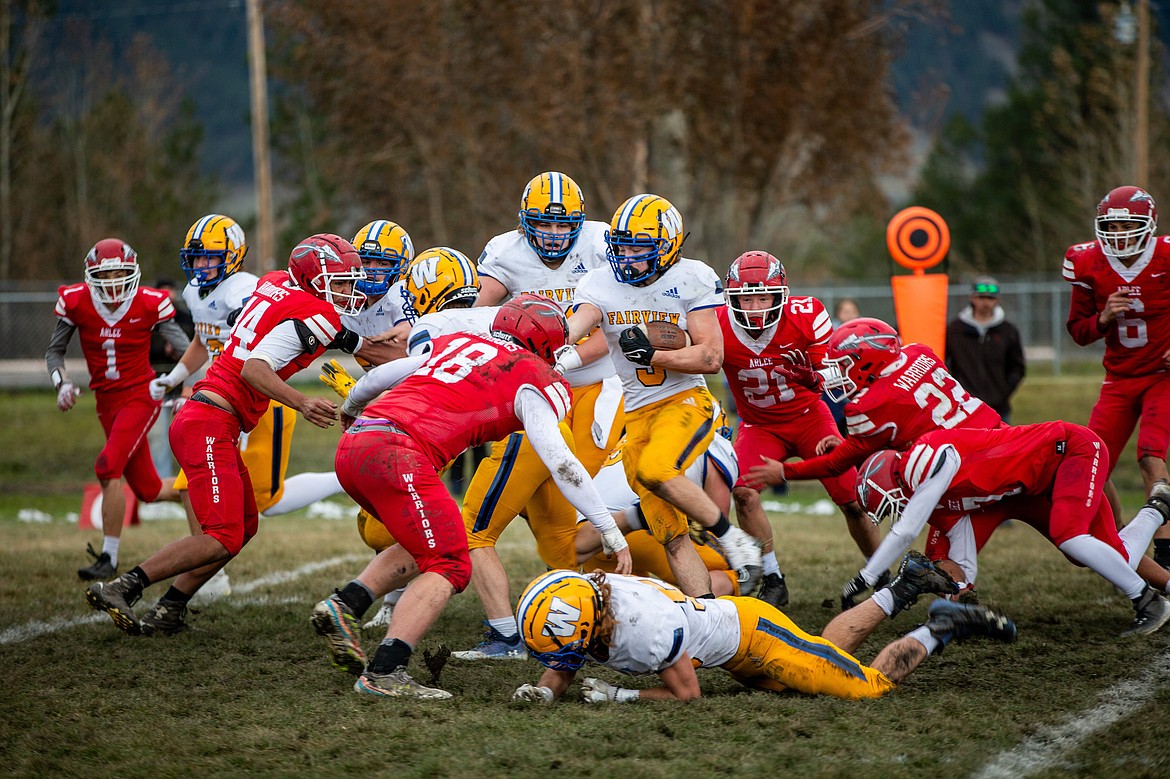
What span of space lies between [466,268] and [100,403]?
131 inches

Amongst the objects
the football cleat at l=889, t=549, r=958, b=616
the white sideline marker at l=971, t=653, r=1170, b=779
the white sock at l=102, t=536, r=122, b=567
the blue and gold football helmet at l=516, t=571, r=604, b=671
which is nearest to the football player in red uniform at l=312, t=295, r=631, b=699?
the blue and gold football helmet at l=516, t=571, r=604, b=671

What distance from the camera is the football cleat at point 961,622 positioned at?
15.6 ft

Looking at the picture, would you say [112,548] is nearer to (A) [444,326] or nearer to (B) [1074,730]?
(A) [444,326]

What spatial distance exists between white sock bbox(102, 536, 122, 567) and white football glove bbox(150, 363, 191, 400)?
103 cm

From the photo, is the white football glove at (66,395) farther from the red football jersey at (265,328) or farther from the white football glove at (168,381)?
the red football jersey at (265,328)

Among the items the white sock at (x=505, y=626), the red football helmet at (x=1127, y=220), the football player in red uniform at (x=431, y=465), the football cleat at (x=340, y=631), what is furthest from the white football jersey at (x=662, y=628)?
the red football helmet at (x=1127, y=220)

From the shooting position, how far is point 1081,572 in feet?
24.9

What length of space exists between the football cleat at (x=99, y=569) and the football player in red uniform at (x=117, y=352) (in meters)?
0.31

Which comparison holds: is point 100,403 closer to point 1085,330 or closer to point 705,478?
point 705,478

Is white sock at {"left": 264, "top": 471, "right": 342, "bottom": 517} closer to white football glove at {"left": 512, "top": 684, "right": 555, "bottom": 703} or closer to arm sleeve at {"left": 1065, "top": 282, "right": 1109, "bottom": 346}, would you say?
white football glove at {"left": 512, "top": 684, "right": 555, "bottom": 703}

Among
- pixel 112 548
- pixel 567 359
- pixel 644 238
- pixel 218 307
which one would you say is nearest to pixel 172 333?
pixel 218 307

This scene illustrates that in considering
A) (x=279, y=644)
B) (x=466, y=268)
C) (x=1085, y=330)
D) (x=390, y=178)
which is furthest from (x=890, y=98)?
(x=279, y=644)

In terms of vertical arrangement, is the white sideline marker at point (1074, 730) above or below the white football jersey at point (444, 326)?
below

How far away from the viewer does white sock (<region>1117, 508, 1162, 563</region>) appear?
223 inches
